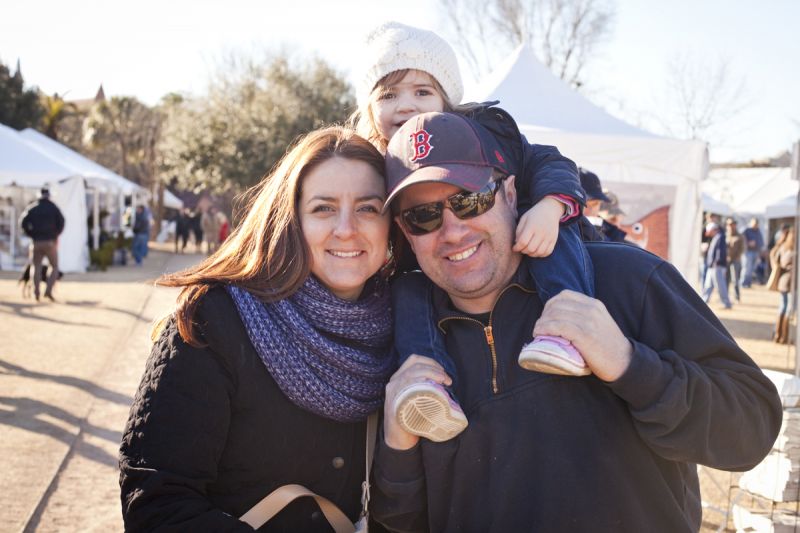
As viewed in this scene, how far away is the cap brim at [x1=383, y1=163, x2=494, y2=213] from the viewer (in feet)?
6.75

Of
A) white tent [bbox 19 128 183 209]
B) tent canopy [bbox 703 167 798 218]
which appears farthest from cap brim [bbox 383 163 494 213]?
tent canopy [bbox 703 167 798 218]

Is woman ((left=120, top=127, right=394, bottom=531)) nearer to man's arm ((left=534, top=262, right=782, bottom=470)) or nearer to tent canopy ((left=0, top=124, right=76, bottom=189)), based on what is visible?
man's arm ((left=534, top=262, right=782, bottom=470))

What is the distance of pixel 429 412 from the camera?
1.90 meters

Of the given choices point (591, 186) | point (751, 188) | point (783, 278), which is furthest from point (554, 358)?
point (751, 188)

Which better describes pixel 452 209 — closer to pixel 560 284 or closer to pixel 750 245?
pixel 560 284

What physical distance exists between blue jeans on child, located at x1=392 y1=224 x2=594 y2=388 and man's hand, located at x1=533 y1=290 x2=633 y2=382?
144mm

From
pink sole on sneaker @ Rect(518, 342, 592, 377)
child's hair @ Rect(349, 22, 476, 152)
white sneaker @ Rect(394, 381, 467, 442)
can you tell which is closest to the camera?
pink sole on sneaker @ Rect(518, 342, 592, 377)

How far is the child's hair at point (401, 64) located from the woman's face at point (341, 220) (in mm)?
1009

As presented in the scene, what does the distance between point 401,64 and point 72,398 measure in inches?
231

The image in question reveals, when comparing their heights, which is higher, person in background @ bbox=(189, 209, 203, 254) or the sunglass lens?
the sunglass lens

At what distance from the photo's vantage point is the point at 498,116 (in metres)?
2.73

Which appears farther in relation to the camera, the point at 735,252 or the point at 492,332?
the point at 735,252

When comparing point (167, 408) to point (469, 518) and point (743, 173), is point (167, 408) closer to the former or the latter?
point (469, 518)

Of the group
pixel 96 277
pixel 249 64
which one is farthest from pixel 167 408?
pixel 249 64
